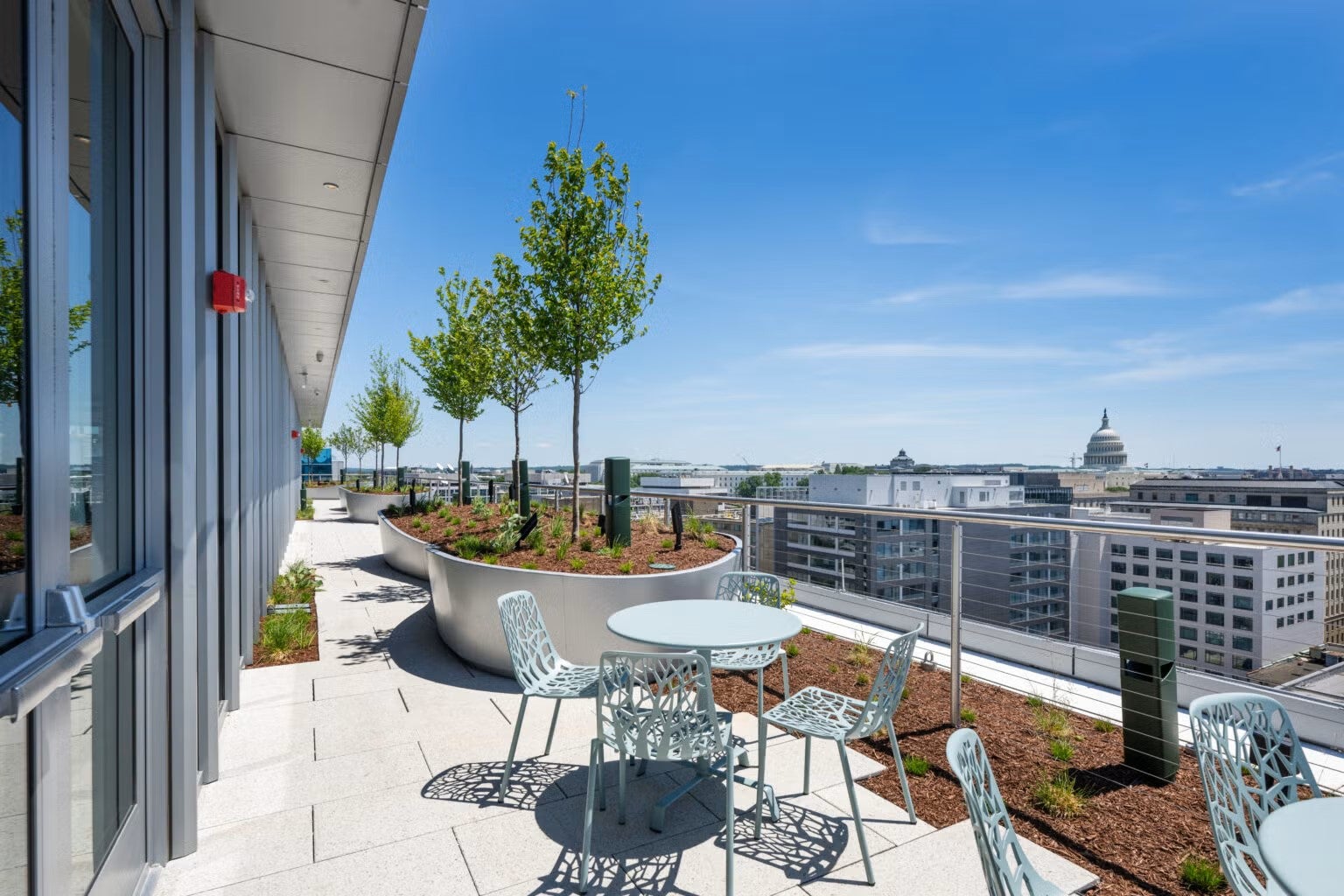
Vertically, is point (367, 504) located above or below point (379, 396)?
below

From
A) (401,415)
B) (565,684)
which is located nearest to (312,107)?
(565,684)

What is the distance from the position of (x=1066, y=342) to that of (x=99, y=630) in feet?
358

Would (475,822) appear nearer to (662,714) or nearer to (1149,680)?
(662,714)

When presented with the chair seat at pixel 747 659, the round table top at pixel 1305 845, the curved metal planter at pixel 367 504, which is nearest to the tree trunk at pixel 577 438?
the chair seat at pixel 747 659

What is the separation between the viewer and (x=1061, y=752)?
327cm

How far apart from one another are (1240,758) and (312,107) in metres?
5.01

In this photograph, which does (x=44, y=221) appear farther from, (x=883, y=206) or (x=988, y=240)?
(x=988, y=240)

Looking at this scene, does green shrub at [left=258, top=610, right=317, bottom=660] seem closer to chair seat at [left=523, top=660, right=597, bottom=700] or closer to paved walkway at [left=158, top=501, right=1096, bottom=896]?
paved walkway at [left=158, top=501, right=1096, bottom=896]

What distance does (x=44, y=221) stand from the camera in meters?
1.47

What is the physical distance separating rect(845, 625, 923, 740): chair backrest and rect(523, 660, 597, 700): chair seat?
4.17ft

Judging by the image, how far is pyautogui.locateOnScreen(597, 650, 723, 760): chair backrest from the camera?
2.48 m

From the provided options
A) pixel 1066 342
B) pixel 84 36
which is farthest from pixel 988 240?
pixel 1066 342

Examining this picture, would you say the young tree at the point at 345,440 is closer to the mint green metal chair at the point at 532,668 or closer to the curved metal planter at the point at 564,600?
the curved metal planter at the point at 564,600

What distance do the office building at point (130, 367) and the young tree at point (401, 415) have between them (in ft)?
58.3
